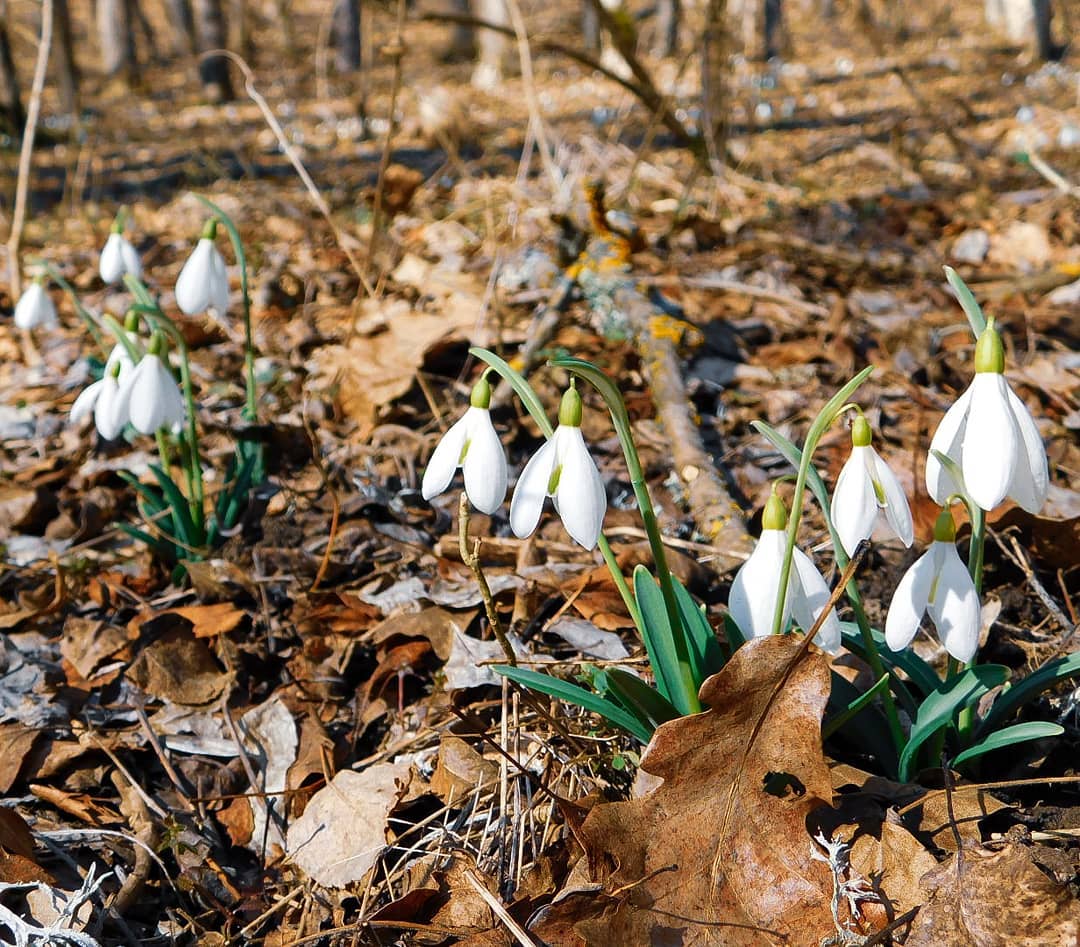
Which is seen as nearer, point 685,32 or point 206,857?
point 206,857

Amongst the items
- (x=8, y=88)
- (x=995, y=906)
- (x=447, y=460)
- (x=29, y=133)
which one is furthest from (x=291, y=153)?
(x=8, y=88)

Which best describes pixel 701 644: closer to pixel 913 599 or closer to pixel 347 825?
pixel 913 599

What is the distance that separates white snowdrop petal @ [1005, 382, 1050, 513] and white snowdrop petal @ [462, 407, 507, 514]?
23.2 inches

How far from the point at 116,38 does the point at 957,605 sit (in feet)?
63.2

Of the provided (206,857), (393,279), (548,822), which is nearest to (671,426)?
(548,822)

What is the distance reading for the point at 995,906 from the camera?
3.67ft

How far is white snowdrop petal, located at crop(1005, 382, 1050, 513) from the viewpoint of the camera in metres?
1.12

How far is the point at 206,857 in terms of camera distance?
5.14 feet

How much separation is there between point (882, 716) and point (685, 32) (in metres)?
20.2

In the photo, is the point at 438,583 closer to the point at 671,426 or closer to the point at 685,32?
the point at 671,426

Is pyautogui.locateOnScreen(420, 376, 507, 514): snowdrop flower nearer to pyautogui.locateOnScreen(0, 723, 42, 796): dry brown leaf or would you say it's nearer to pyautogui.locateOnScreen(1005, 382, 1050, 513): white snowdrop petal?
pyautogui.locateOnScreen(1005, 382, 1050, 513): white snowdrop petal

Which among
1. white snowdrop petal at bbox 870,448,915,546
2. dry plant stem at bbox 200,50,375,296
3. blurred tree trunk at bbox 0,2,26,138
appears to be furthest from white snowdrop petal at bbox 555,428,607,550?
blurred tree trunk at bbox 0,2,26,138

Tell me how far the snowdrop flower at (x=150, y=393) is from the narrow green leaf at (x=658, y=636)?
111 centimetres

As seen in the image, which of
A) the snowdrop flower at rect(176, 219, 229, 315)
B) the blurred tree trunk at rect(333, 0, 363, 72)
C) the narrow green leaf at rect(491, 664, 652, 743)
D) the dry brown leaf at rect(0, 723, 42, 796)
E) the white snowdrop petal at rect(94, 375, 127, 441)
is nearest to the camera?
the narrow green leaf at rect(491, 664, 652, 743)
